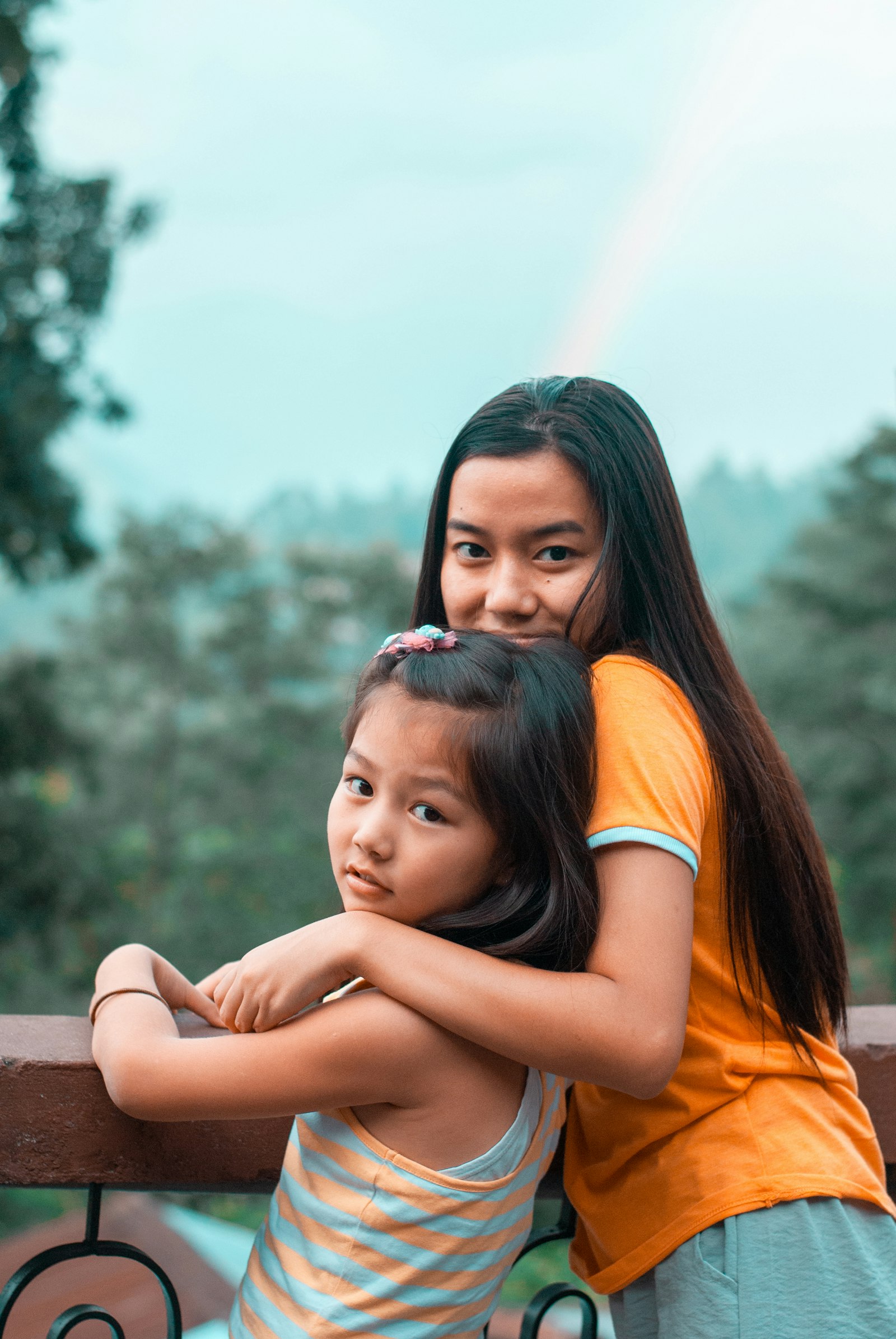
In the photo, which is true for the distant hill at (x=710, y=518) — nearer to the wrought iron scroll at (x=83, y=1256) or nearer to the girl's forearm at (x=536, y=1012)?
the wrought iron scroll at (x=83, y=1256)

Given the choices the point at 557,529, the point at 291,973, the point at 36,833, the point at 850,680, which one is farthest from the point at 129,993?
the point at 850,680

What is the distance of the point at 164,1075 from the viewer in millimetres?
1094

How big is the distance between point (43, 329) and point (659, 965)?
5.78 metres

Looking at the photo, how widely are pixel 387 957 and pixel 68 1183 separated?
0.50m

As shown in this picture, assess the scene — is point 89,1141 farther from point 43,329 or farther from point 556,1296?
point 43,329

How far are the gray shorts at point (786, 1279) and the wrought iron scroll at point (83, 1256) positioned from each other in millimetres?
551

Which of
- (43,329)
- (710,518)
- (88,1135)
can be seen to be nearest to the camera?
(88,1135)

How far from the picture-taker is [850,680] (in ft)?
28.8

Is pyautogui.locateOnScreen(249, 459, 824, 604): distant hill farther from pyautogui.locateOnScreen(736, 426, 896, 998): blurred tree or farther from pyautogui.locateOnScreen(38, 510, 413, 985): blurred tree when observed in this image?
pyautogui.locateOnScreen(736, 426, 896, 998): blurred tree

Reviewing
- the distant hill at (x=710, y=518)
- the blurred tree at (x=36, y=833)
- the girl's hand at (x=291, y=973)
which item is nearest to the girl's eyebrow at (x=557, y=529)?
the girl's hand at (x=291, y=973)

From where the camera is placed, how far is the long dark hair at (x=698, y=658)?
1.27 m

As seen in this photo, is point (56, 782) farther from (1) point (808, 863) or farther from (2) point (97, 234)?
(1) point (808, 863)

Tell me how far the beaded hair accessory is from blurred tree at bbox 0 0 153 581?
16.0 feet

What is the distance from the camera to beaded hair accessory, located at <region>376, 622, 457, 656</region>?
1241mm
